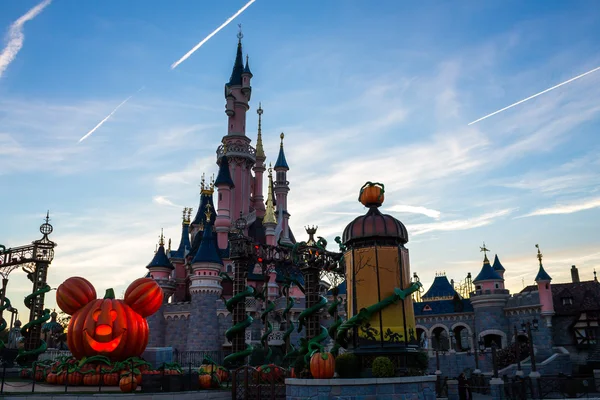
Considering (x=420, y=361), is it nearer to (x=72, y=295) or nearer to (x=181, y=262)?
(x=72, y=295)

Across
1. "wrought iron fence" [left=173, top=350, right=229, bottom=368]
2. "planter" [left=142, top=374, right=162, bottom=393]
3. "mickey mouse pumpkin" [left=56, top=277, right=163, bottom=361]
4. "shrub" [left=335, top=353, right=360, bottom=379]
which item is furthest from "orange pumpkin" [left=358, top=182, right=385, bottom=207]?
"wrought iron fence" [left=173, top=350, right=229, bottom=368]

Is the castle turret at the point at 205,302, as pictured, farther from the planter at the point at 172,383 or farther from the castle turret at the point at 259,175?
the planter at the point at 172,383

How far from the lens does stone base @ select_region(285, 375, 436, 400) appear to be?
10797mm

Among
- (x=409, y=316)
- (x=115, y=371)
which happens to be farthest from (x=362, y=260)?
(x=115, y=371)

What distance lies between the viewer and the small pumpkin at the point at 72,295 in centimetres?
1967

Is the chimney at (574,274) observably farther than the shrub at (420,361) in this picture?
Yes

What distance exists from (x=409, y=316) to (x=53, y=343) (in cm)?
4450

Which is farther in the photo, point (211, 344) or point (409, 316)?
point (211, 344)

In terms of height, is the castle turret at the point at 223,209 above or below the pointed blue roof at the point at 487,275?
above

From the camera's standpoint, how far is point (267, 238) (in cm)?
4800

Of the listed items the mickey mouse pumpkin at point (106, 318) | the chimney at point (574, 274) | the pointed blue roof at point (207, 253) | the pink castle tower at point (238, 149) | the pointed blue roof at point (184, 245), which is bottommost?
the mickey mouse pumpkin at point (106, 318)

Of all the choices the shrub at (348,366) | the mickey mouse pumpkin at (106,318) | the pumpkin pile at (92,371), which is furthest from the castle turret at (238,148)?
the shrub at (348,366)

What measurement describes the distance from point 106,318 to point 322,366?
10959mm

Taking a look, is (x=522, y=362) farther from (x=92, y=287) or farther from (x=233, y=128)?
(x=233, y=128)
